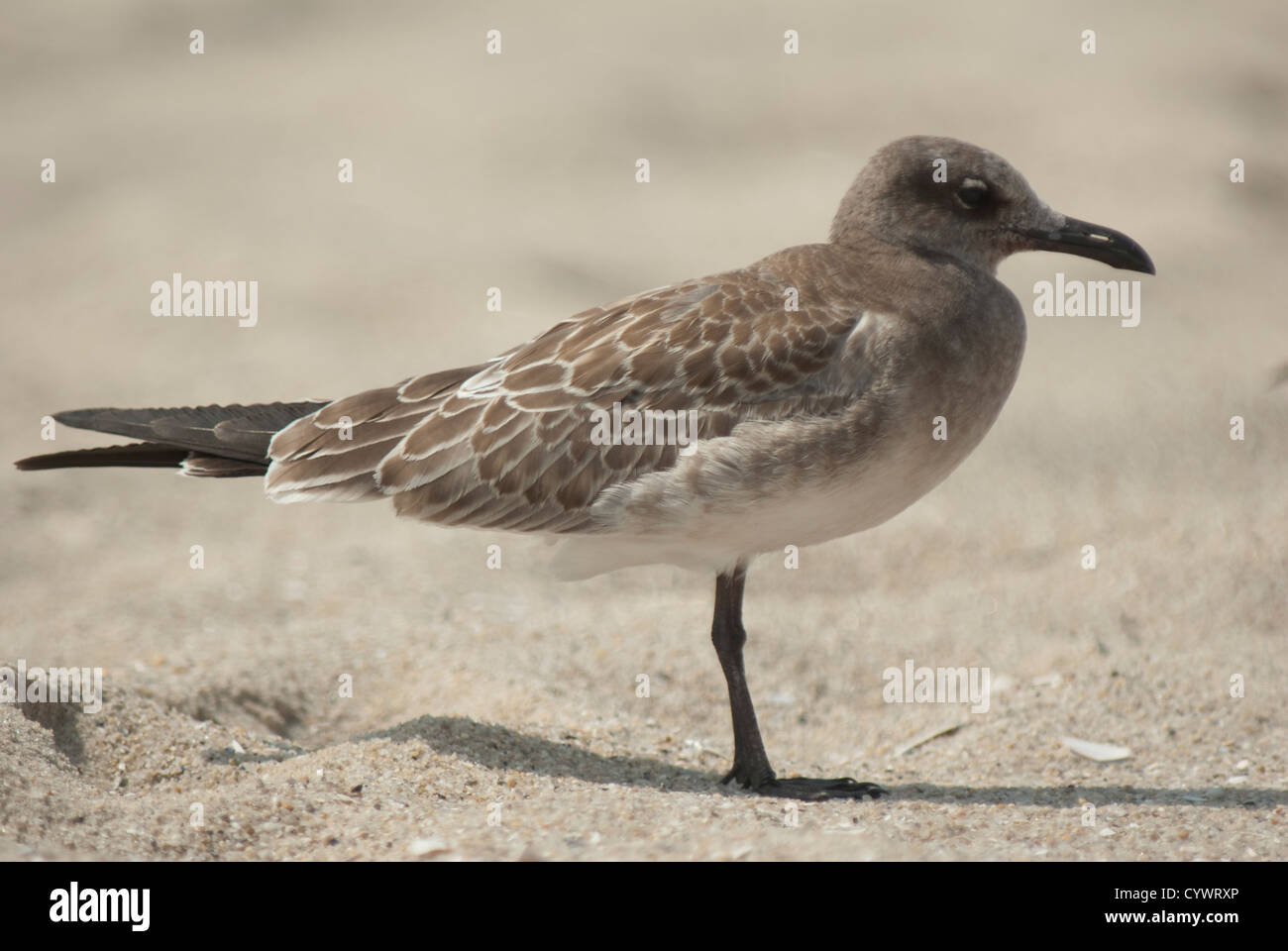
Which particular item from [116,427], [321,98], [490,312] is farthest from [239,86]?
[116,427]

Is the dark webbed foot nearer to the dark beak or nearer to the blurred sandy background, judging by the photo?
the blurred sandy background

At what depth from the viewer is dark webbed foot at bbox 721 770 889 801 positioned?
5.66 m

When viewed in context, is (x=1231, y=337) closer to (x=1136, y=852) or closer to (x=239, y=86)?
(x=1136, y=852)

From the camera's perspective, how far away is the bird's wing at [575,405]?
5512 millimetres

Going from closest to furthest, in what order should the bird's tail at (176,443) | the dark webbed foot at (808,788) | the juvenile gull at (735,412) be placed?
the juvenile gull at (735,412)
the dark webbed foot at (808,788)
the bird's tail at (176,443)

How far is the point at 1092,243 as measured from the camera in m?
6.05

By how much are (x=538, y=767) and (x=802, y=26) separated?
14034 millimetres

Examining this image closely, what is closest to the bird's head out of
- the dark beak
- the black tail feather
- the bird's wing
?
the dark beak

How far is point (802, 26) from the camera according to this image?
1791 cm

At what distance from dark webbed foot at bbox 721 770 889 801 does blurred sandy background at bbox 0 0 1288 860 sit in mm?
150

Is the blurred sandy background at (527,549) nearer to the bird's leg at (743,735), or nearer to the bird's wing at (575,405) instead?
the bird's leg at (743,735)

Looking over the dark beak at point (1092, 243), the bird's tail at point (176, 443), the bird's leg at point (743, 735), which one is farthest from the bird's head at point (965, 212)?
the bird's tail at point (176, 443)

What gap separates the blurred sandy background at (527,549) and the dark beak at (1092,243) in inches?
80.7

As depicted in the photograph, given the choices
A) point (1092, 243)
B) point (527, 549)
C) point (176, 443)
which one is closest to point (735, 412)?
point (1092, 243)
